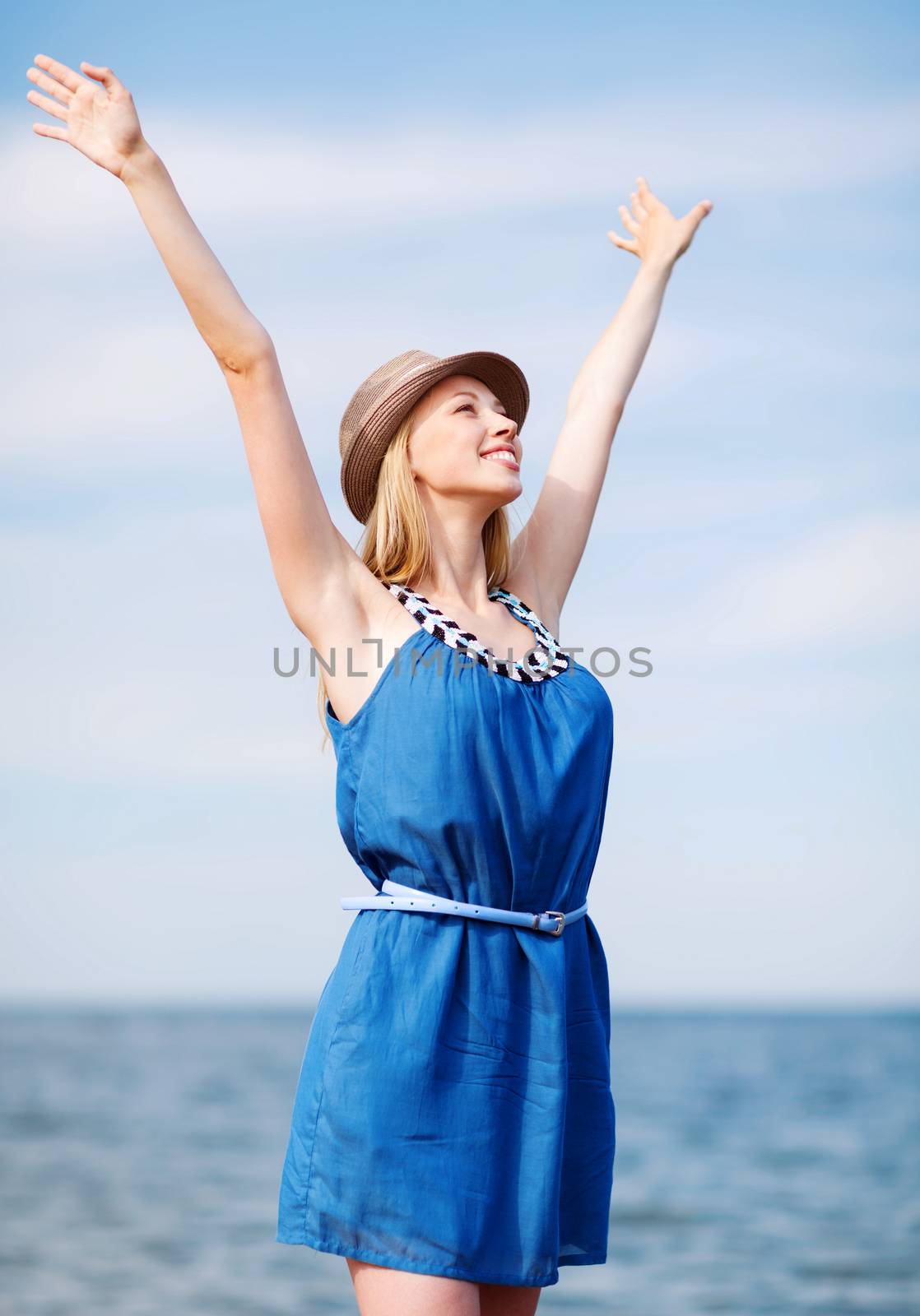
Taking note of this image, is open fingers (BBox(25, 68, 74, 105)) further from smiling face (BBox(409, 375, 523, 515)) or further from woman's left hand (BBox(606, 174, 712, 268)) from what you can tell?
woman's left hand (BBox(606, 174, 712, 268))

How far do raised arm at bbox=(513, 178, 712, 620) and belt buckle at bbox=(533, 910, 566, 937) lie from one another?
683 millimetres

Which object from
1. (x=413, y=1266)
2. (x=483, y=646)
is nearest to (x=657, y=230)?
(x=483, y=646)

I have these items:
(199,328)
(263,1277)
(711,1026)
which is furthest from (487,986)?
(711,1026)

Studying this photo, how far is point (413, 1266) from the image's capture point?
212 centimetres

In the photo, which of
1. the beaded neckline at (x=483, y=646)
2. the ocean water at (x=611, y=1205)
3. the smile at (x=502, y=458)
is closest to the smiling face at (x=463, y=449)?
the smile at (x=502, y=458)

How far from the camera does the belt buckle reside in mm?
2271

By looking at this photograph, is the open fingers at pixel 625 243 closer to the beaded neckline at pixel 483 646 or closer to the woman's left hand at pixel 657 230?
the woman's left hand at pixel 657 230

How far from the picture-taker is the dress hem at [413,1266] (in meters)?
2.11

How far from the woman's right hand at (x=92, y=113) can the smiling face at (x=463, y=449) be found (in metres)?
0.65

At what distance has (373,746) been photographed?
7.46 ft

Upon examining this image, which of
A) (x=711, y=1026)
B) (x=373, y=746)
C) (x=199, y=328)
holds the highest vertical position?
(x=199, y=328)

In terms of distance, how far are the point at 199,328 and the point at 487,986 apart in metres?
1.01

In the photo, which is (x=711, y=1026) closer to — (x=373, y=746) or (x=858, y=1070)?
(x=858, y=1070)

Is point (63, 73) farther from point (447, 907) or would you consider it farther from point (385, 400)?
point (447, 907)
